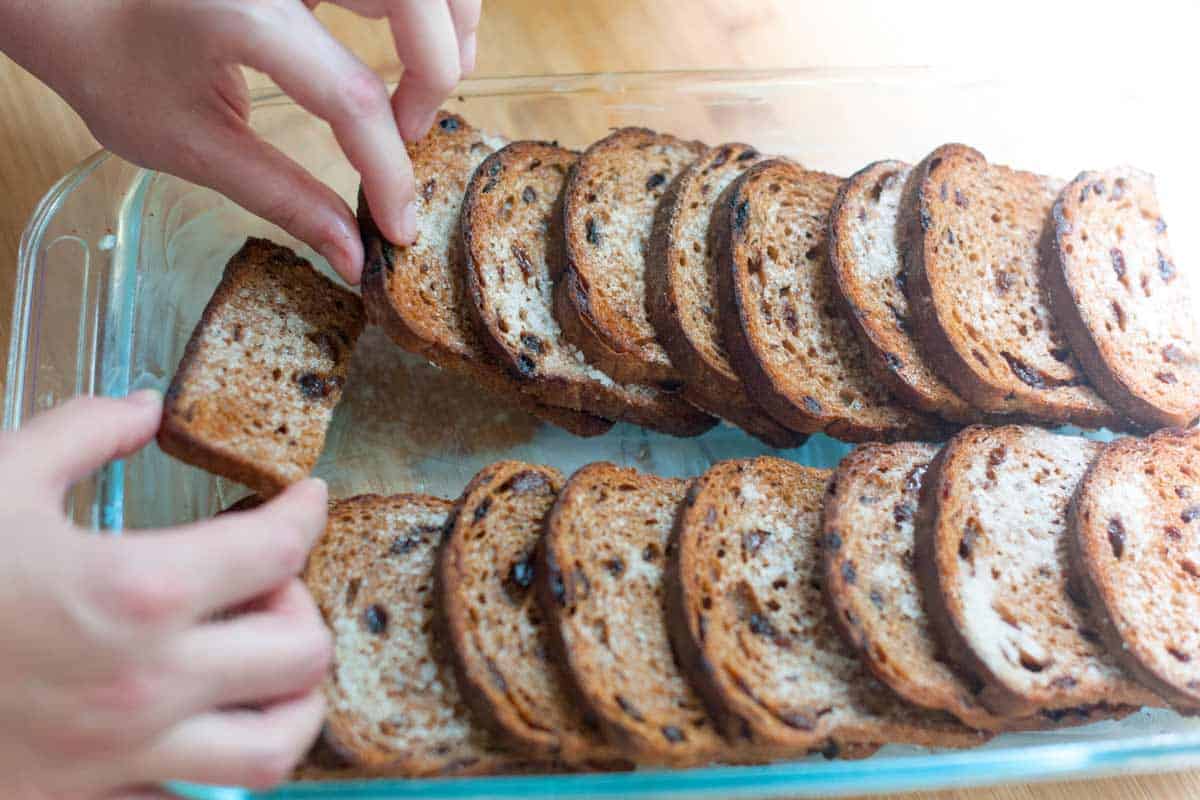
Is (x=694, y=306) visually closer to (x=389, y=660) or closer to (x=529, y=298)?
(x=529, y=298)

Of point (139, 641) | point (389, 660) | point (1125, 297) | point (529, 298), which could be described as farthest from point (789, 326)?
point (139, 641)

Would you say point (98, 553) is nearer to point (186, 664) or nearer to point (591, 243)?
point (186, 664)

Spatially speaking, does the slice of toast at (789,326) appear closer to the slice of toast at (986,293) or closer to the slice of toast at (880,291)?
the slice of toast at (880,291)

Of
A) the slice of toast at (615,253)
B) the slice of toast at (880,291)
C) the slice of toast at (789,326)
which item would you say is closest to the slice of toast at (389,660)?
the slice of toast at (615,253)

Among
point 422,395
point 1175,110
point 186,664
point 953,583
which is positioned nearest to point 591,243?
point 422,395

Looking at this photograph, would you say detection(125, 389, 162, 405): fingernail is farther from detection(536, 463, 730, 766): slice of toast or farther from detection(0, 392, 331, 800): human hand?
detection(536, 463, 730, 766): slice of toast

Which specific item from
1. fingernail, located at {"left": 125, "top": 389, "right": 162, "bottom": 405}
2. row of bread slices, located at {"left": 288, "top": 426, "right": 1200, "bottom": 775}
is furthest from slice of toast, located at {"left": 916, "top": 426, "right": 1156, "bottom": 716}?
fingernail, located at {"left": 125, "top": 389, "right": 162, "bottom": 405}
